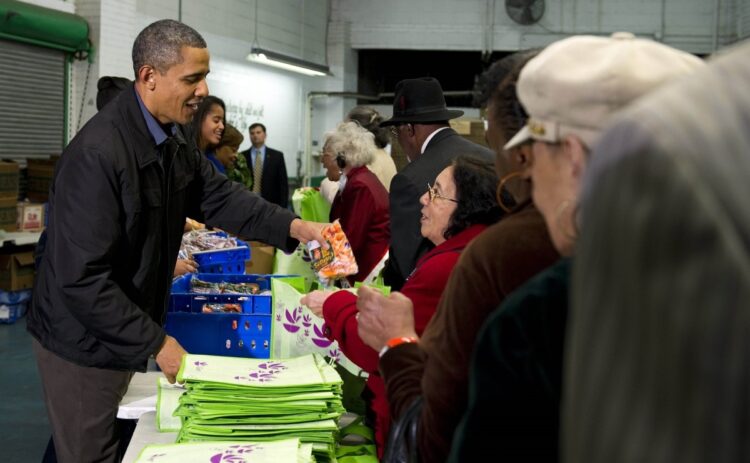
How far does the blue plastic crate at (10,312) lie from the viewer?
27.5 feet

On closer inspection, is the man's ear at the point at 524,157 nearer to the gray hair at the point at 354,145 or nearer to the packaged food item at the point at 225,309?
the packaged food item at the point at 225,309

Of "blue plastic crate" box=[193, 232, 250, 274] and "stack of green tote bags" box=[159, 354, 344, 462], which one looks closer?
"stack of green tote bags" box=[159, 354, 344, 462]

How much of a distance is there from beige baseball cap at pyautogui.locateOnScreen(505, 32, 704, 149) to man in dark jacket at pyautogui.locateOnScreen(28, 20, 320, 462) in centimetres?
192

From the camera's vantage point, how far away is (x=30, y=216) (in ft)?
28.4

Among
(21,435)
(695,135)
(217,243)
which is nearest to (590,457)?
(695,135)

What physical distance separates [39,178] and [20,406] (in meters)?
3.77

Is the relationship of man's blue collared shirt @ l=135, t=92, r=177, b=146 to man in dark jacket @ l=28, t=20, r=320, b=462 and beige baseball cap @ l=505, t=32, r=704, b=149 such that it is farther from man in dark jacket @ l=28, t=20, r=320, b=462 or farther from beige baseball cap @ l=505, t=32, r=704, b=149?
beige baseball cap @ l=505, t=32, r=704, b=149

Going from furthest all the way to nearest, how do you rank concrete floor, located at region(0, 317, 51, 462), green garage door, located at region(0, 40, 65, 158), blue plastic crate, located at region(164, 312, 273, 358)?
green garage door, located at region(0, 40, 65, 158)
concrete floor, located at region(0, 317, 51, 462)
blue plastic crate, located at region(164, 312, 273, 358)

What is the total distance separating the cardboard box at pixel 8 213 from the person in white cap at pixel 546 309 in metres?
7.76

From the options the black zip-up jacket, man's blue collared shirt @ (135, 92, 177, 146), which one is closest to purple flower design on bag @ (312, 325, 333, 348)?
the black zip-up jacket

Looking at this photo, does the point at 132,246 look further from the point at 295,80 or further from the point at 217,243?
the point at 295,80

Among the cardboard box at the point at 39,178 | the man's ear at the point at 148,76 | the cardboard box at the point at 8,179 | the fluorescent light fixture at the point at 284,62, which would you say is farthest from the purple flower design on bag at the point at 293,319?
the fluorescent light fixture at the point at 284,62

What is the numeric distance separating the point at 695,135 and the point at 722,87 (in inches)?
1.9

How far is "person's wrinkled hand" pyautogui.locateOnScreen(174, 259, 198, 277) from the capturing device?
4.06m
